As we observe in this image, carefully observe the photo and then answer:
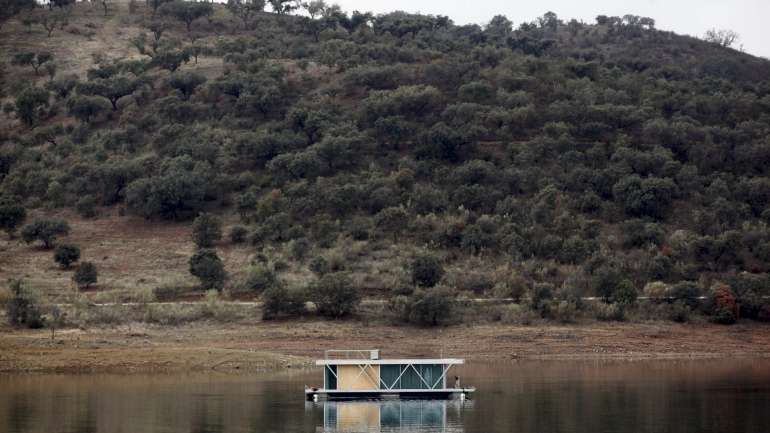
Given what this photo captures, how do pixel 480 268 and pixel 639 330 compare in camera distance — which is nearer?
pixel 639 330

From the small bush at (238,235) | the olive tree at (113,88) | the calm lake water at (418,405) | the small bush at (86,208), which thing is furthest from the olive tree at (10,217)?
the calm lake water at (418,405)

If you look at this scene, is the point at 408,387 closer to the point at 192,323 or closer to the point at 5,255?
the point at 192,323

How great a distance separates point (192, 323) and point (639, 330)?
26.4 m

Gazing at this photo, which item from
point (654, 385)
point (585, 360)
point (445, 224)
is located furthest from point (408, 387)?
point (445, 224)

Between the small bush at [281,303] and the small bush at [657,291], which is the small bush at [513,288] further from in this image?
the small bush at [281,303]

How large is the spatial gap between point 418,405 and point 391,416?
4360 mm

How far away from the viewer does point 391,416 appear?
45.4 meters

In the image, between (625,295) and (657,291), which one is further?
(657,291)

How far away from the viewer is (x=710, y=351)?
2623 inches

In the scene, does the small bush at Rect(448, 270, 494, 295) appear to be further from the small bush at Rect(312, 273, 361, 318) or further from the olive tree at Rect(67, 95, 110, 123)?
the olive tree at Rect(67, 95, 110, 123)

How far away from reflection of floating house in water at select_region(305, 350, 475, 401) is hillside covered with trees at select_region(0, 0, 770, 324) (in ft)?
51.8

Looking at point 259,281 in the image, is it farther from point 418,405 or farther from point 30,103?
point 30,103

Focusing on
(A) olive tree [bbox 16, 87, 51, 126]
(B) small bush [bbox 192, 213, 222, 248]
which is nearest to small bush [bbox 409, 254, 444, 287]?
(B) small bush [bbox 192, 213, 222, 248]

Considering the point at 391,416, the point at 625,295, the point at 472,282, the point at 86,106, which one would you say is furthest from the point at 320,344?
the point at 86,106
